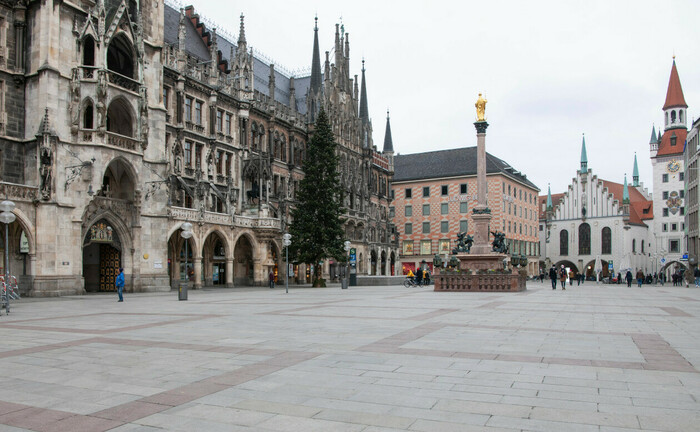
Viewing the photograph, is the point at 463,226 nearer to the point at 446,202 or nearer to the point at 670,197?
the point at 446,202

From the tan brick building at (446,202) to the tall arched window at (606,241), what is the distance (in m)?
13.7

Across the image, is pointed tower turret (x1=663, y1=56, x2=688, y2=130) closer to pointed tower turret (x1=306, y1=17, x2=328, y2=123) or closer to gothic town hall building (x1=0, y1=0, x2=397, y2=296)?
pointed tower turret (x1=306, y1=17, x2=328, y2=123)

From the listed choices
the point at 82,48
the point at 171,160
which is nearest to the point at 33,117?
the point at 82,48

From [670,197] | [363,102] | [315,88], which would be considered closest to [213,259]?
[315,88]

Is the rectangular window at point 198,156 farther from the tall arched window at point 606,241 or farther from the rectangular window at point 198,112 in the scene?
the tall arched window at point 606,241

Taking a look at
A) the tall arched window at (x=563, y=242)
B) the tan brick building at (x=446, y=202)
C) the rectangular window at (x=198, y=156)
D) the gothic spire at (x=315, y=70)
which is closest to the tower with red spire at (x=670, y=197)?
the tall arched window at (x=563, y=242)

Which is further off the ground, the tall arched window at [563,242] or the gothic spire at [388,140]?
the gothic spire at [388,140]

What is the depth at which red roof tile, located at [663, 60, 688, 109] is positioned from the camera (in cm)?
11094

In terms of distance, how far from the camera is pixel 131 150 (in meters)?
35.2

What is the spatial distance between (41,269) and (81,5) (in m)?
15.2

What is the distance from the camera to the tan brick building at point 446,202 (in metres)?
89.4

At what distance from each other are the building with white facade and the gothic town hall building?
213 feet

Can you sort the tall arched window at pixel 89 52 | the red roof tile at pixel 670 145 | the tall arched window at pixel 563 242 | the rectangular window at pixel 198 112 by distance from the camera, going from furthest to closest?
1. the tall arched window at pixel 563 242
2. the red roof tile at pixel 670 145
3. the rectangular window at pixel 198 112
4. the tall arched window at pixel 89 52

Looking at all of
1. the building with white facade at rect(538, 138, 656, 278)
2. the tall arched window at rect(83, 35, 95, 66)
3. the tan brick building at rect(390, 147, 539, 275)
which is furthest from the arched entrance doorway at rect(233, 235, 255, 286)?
the building with white facade at rect(538, 138, 656, 278)
